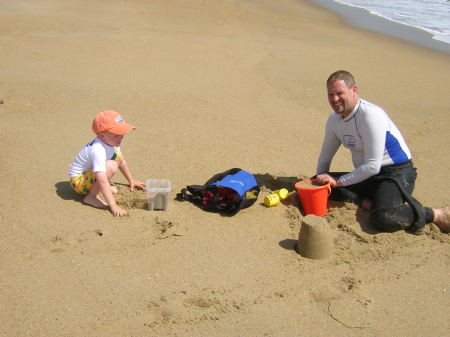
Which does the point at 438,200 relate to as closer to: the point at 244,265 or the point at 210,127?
the point at 244,265

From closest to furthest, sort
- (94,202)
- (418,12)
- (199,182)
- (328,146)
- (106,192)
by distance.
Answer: (106,192) → (94,202) → (328,146) → (199,182) → (418,12)

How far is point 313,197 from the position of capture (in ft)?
14.3

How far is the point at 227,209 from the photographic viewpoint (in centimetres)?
439

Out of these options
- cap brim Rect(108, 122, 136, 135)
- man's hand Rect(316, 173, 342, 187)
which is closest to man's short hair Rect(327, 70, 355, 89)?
man's hand Rect(316, 173, 342, 187)

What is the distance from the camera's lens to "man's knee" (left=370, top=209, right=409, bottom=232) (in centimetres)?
420

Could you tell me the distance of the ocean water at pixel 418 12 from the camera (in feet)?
43.1

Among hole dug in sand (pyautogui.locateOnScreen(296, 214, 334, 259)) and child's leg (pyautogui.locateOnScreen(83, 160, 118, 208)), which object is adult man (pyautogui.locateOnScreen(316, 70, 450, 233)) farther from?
child's leg (pyautogui.locateOnScreen(83, 160, 118, 208))

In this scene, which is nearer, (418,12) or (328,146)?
(328,146)

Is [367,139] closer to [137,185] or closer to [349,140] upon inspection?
[349,140]

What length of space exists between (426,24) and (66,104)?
10.4 metres

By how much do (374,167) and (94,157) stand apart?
87.8 inches

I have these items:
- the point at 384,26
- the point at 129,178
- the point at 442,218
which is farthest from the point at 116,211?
the point at 384,26

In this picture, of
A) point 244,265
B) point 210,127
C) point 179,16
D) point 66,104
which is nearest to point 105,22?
point 179,16

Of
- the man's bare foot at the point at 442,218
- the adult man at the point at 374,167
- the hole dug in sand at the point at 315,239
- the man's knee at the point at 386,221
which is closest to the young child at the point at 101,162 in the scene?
the hole dug in sand at the point at 315,239
